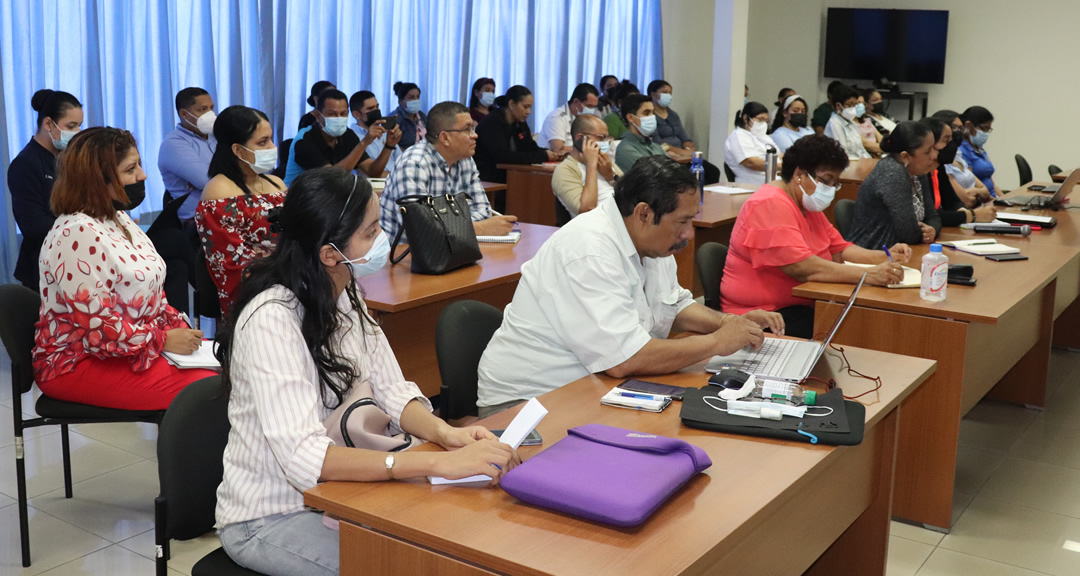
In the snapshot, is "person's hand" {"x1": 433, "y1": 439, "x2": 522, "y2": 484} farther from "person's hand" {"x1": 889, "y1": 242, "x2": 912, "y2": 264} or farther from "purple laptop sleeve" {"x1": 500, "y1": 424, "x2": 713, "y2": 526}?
"person's hand" {"x1": 889, "y1": 242, "x2": 912, "y2": 264}

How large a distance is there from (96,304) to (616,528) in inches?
73.4

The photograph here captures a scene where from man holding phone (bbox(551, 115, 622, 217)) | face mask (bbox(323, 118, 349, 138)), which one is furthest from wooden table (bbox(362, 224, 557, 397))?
face mask (bbox(323, 118, 349, 138))

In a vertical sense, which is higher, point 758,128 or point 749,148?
point 758,128

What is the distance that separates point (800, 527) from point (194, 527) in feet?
4.16

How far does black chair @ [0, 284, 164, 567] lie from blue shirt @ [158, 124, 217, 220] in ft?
7.07

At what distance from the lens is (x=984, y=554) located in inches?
120

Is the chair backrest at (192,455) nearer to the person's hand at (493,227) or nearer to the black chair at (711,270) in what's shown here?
the black chair at (711,270)

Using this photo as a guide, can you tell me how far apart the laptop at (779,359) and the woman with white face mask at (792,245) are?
907 millimetres

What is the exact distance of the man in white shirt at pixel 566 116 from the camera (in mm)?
9156

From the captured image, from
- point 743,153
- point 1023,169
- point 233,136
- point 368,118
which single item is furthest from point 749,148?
point 233,136

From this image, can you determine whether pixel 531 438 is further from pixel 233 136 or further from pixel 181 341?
pixel 233 136

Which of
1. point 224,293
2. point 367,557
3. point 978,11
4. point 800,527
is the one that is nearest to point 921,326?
point 800,527

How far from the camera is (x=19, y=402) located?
284cm

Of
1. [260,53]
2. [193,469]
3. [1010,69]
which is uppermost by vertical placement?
[1010,69]
